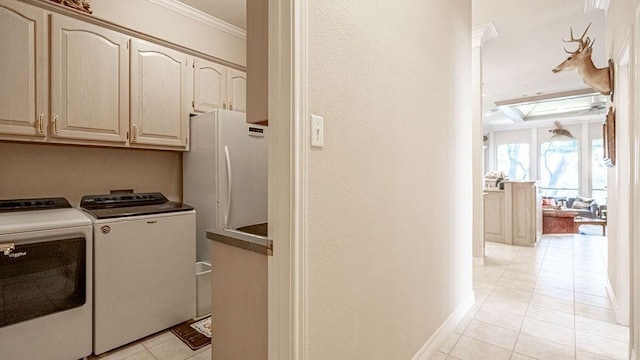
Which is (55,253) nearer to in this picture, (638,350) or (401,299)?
(401,299)

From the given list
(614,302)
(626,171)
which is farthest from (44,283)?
(614,302)

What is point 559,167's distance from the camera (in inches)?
364

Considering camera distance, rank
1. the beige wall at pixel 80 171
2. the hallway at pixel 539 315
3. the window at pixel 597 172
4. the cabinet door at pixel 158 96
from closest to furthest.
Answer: the hallway at pixel 539 315 < the beige wall at pixel 80 171 < the cabinet door at pixel 158 96 < the window at pixel 597 172

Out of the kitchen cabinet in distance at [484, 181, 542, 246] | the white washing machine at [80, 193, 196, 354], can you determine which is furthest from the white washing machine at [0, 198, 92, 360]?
the kitchen cabinet in distance at [484, 181, 542, 246]

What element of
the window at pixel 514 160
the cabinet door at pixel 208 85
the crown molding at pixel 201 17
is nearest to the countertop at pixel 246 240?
the cabinet door at pixel 208 85

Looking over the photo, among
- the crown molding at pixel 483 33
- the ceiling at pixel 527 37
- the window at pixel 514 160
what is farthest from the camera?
the window at pixel 514 160

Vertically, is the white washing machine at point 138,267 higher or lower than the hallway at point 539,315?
higher

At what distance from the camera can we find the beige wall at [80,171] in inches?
84.7

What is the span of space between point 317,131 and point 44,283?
1.95 meters

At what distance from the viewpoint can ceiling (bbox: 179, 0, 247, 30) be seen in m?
2.83

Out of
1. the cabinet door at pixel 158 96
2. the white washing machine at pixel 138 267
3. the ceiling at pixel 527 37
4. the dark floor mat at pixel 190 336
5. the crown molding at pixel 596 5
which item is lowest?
the dark floor mat at pixel 190 336

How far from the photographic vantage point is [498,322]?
7.89 ft

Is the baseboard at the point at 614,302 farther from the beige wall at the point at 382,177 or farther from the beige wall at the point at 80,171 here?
the beige wall at the point at 80,171

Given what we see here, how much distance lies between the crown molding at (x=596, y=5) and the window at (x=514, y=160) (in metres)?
7.71
